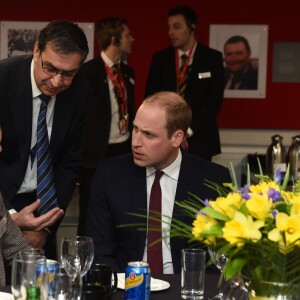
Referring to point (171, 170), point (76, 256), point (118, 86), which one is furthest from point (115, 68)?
point (76, 256)

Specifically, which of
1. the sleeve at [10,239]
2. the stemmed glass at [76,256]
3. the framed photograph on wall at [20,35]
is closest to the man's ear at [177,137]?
the sleeve at [10,239]

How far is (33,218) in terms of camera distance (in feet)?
13.2

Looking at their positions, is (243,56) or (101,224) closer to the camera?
(101,224)

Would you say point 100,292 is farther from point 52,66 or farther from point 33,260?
point 52,66

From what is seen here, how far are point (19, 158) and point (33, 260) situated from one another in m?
1.81

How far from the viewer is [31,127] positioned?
4160 millimetres

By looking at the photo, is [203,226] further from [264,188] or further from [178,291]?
[178,291]

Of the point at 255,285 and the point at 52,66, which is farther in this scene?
the point at 52,66

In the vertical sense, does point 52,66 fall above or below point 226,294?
above

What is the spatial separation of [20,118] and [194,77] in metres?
3.04

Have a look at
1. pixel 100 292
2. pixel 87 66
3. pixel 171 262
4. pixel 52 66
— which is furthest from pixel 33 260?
pixel 87 66

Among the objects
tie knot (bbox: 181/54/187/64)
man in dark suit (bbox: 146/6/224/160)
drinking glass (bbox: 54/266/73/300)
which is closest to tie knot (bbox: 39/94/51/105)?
drinking glass (bbox: 54/266/73/300)

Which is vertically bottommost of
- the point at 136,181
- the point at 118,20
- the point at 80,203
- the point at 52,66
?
the point at 80,203

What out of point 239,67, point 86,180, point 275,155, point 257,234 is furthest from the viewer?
point 239,67
